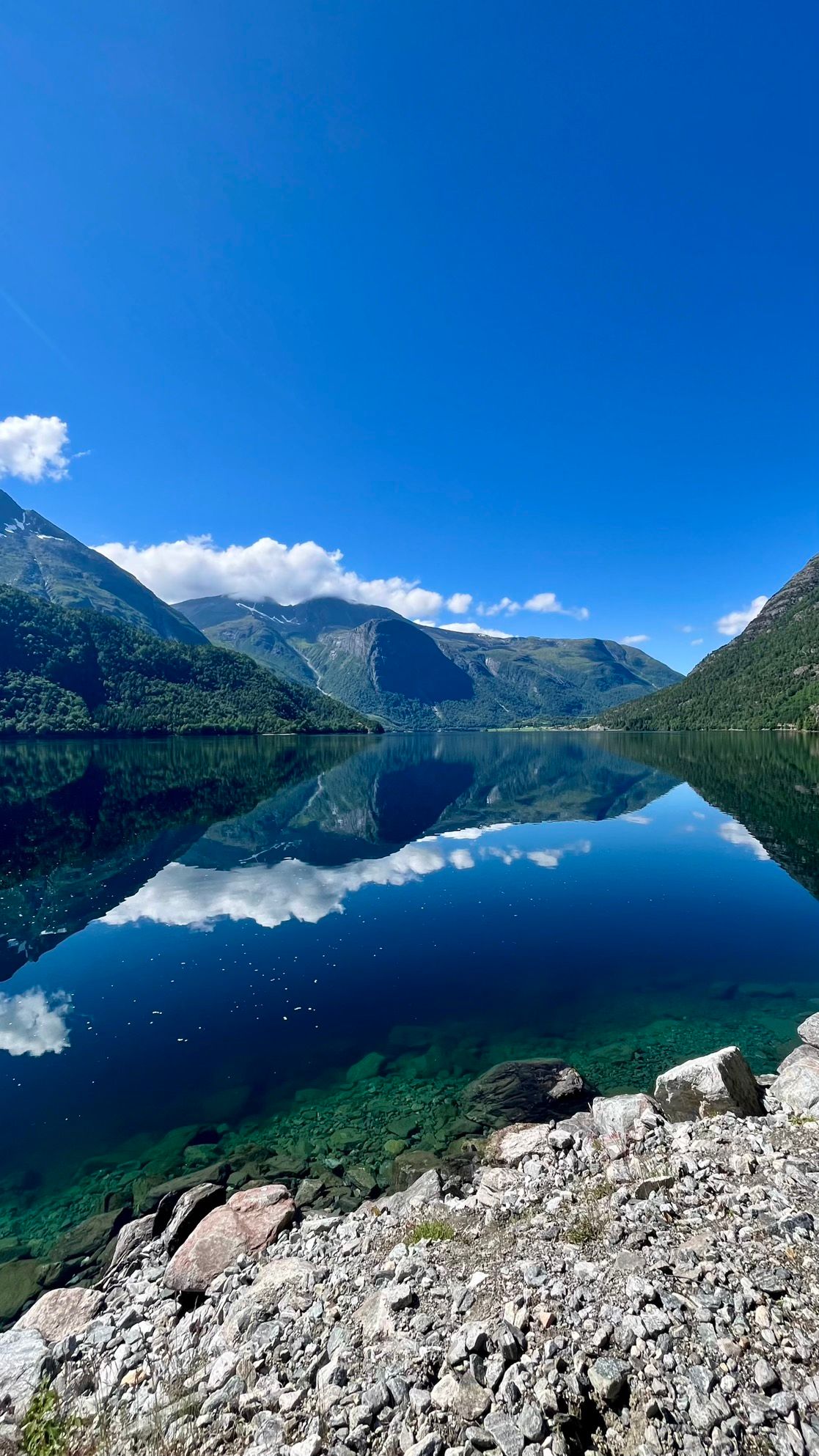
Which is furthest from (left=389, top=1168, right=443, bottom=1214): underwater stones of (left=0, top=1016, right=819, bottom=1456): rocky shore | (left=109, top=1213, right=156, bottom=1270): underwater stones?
(left=109, top=1213, right=156, bottom=1270): underwater stones

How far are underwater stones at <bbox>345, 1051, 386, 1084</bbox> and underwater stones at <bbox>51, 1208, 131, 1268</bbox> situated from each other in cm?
705

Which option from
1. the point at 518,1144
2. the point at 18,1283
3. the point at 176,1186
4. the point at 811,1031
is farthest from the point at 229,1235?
the point at 811,1031

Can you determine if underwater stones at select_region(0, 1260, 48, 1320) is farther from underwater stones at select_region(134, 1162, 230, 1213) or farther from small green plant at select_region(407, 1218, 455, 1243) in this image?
small green plant at select_region(407, 1218, 455, 1243)

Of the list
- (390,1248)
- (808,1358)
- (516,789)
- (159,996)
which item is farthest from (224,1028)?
(516,789)

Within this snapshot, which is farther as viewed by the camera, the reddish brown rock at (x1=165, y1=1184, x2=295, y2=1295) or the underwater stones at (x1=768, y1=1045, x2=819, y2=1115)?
the underwater stones at (x1=768, y1=1045, x2=819, y2=1115)

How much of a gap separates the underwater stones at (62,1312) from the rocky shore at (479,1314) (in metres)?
0.04

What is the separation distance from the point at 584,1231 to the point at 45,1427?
27.0ft

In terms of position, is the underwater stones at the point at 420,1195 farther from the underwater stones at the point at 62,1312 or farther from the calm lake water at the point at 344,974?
the underwater stones at the point at 62,1312

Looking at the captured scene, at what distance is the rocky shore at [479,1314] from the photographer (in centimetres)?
615

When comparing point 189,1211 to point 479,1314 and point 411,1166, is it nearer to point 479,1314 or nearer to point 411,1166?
point 411,1166

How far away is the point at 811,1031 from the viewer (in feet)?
61.7

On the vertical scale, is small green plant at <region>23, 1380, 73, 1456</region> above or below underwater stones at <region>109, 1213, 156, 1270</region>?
above

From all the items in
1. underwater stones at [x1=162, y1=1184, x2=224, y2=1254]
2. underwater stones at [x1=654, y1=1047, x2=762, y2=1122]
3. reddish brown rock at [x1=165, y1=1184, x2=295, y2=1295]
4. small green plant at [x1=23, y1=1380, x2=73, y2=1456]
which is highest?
underwater stones at [x1=654, y1=1047, x2=762, y2=1122]

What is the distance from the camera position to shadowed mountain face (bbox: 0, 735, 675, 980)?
38.9 metres
